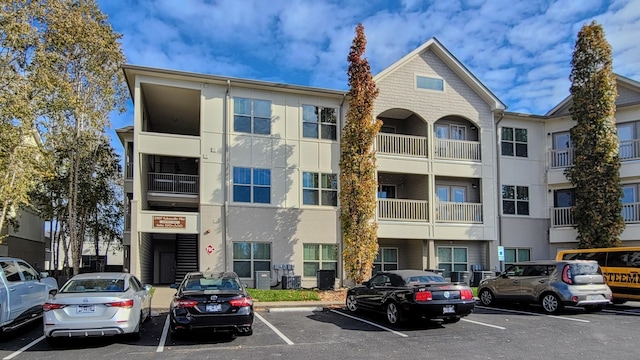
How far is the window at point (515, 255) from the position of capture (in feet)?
78.2

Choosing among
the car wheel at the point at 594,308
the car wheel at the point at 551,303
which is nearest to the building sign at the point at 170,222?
the car wheel at the point at 551,303

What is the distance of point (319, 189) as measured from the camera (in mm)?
21266

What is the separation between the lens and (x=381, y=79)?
878 inches

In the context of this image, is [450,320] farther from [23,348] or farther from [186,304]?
[23,348]

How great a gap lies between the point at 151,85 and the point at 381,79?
33.0 feet

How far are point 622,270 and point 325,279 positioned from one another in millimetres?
10215

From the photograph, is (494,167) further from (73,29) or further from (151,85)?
(73,29)

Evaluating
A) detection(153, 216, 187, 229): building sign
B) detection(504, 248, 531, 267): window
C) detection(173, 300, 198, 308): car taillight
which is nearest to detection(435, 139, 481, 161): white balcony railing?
detection(504, 248, 531, 267): window

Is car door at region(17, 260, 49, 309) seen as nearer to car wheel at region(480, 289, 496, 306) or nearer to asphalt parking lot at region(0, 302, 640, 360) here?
asphalt parking lot at region(0, 302, 640, 360)

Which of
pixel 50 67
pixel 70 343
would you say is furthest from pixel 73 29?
pixel 70 343

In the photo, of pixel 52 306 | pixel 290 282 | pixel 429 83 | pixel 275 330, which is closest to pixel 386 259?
pixel 290 282

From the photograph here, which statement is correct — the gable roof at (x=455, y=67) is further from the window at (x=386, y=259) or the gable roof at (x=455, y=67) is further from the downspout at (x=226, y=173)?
the window at (x=386, y=259)

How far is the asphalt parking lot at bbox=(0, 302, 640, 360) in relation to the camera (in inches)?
350

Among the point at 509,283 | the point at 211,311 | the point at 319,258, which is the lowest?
the point at 509,283
